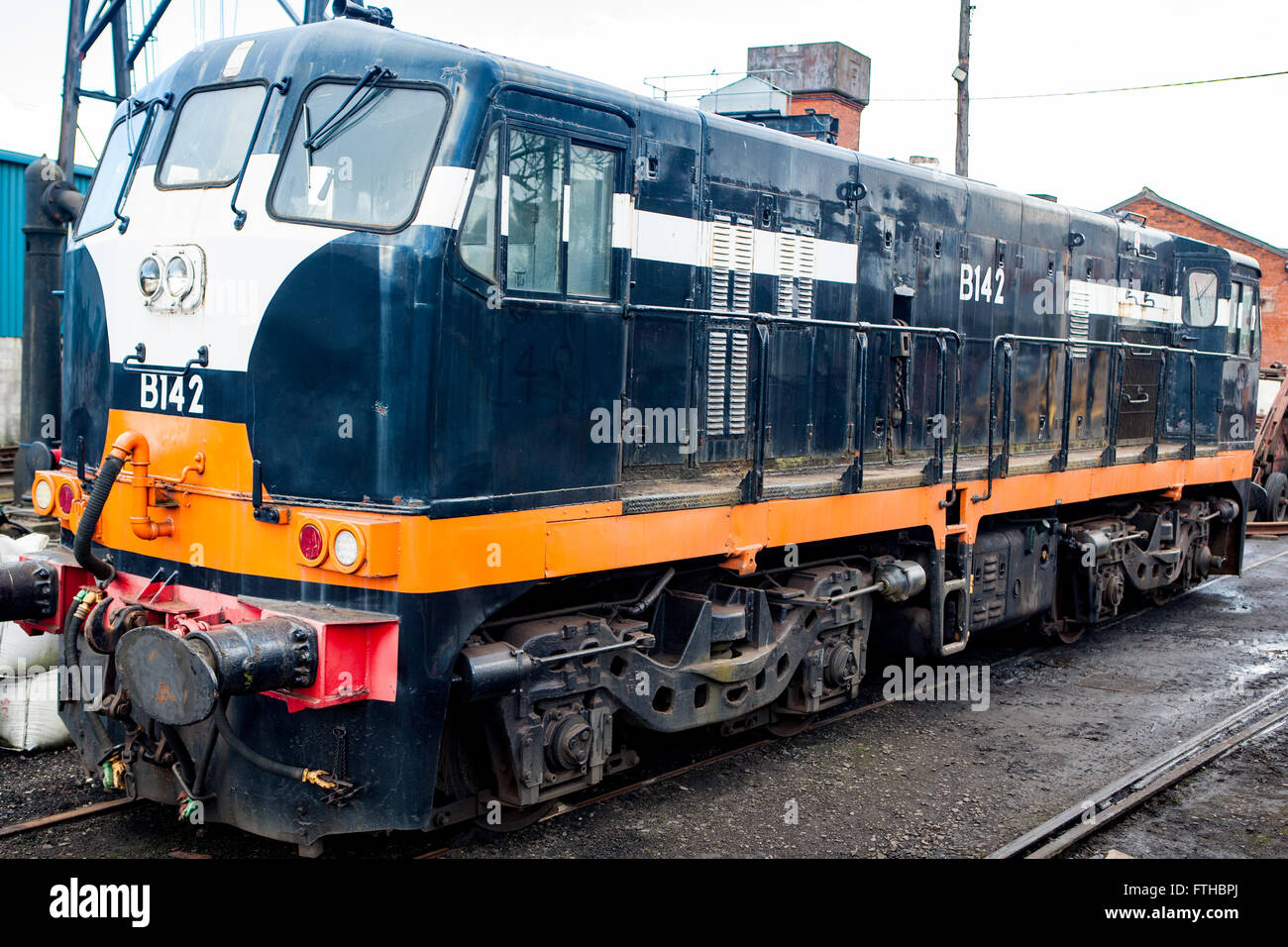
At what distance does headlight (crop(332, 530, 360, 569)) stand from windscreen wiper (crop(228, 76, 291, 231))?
140cm

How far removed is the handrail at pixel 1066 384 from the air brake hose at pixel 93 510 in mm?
5495

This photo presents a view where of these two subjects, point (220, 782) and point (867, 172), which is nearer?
point (220, 782)

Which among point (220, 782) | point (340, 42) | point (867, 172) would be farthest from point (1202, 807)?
point (340, 42)

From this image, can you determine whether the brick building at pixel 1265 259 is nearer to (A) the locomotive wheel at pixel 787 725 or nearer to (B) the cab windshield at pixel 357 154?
(A) the locomotive wheel at pixel 787 725

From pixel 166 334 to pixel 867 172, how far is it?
4531 mm

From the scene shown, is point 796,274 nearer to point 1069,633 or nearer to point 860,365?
point 860,365

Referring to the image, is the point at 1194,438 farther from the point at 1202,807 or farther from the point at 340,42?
the point at 340,42

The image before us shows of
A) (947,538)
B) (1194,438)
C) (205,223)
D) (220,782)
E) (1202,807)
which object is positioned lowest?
(1202,807)

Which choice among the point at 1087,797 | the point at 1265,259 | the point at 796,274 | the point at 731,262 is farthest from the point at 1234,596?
the point at 1265,259

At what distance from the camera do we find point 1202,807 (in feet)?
20.1

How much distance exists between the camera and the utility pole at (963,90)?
56.8ft

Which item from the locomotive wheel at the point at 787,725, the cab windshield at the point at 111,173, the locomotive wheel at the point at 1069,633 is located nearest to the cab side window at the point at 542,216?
the cab windshield at the point at 111,173

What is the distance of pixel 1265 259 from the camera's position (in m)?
31.3

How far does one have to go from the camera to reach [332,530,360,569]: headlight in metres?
4.27
